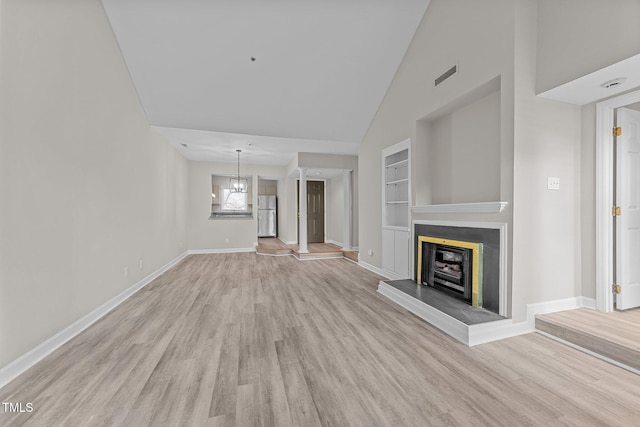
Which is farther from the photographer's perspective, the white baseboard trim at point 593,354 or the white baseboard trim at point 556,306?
the white baseboard trim at point 556,306

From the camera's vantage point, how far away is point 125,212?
3486mm

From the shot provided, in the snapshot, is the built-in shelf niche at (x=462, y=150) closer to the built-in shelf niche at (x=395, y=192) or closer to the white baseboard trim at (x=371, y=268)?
the built-in shelf niche at (x=395, y=192)

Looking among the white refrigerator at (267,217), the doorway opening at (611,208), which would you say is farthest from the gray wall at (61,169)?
the white refrigerator at (267,217)

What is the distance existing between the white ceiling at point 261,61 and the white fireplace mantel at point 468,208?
2.38m

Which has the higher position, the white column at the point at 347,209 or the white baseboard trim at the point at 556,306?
the white column at the point at 347,209

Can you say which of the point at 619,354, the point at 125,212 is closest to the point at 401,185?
the point at 619,354

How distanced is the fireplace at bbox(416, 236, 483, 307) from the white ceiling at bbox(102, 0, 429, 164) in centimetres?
286

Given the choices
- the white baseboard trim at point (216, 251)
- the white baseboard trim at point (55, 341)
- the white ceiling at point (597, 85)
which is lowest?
the white baseboard trim at point (216, 251)

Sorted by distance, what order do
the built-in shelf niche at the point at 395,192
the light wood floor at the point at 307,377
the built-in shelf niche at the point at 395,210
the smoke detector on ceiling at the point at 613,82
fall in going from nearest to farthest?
the light wood floor at the point at 307,377
the smoke detector on ceiling at the point at 613,82
the built-in shelf niche at the point at 395,210
the built-in shelf niche at the point at 395,192

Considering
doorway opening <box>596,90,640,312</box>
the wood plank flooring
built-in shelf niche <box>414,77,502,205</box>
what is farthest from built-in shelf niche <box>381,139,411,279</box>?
doorway opening <box>596,90,640,312</box>

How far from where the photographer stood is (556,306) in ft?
8.50

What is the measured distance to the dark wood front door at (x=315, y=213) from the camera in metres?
8.77

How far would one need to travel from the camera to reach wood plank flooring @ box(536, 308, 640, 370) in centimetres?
191

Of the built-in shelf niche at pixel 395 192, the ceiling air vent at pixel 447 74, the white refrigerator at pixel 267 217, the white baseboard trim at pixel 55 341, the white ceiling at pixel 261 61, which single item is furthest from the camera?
the white refrigerator at pixel 267 217
